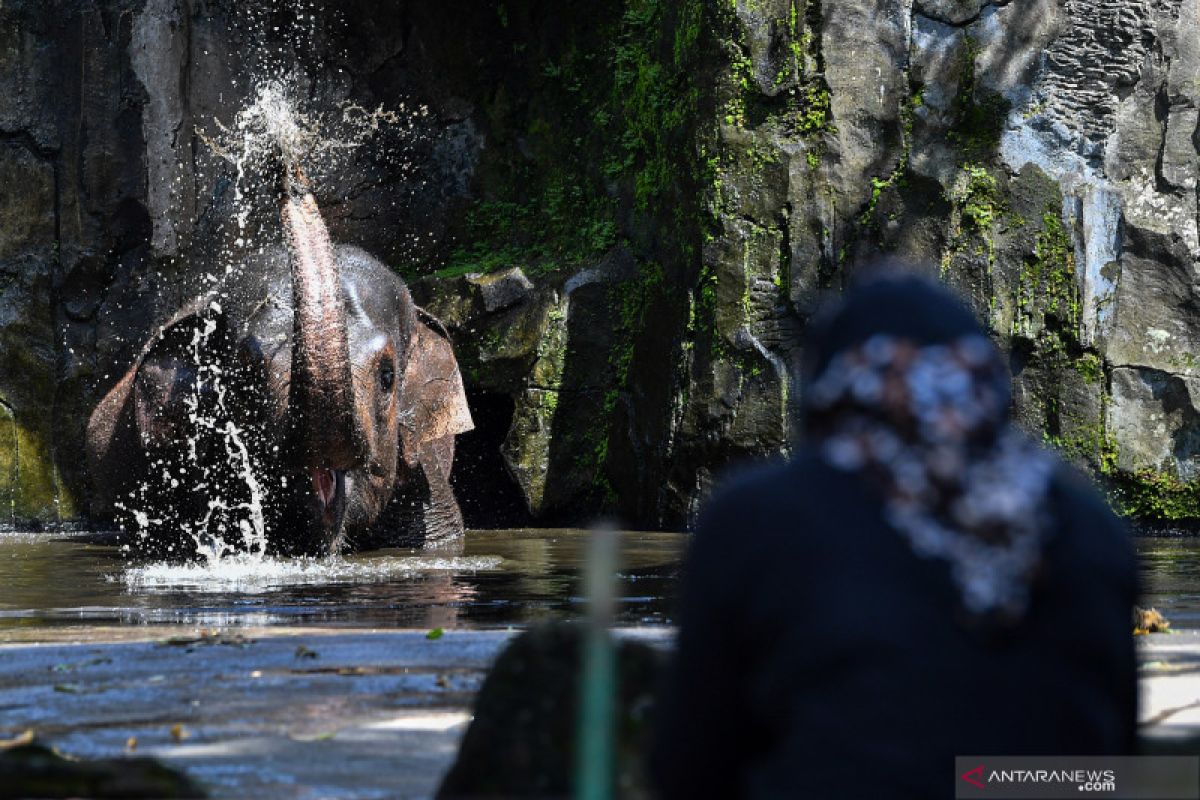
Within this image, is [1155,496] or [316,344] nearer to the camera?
[316,344]

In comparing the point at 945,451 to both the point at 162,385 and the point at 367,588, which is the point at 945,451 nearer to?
the point at 367,588

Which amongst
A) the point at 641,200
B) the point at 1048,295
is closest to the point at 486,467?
the point at 641,200

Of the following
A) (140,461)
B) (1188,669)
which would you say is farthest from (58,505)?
(1188,669)

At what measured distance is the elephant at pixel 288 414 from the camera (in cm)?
985

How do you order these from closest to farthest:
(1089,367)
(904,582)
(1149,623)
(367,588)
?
(904,582), (1149,623), (367,588), (1089,367)

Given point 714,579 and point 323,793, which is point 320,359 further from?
point 714,579

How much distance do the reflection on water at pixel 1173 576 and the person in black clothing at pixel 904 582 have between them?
15.0ft

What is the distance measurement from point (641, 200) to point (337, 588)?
7.80 metres

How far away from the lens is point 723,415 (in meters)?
14.2

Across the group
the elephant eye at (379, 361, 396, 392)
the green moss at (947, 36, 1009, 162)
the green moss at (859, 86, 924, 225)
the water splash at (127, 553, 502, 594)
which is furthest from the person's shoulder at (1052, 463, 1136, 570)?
the green moss at (947, 36, 1009, 162)

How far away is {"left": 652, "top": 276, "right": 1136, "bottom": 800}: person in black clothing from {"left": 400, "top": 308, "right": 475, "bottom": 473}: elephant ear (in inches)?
414

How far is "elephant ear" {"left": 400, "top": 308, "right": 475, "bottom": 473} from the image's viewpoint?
12703 mm

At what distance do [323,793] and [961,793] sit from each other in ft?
5.37

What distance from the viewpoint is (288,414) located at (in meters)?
9.97
